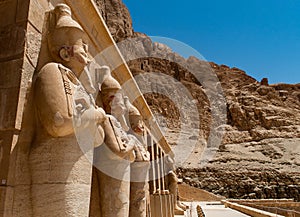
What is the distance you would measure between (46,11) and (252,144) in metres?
53.8

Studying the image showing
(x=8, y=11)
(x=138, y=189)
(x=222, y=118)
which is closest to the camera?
(x=8, y=11)

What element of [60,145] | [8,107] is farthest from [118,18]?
[60,145]

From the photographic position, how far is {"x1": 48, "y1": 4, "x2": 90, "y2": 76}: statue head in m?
2.69

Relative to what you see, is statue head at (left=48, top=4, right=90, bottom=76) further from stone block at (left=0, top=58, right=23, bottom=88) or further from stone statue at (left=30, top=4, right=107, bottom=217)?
stone block at (left=0, top=58, right=23, bottom=88)

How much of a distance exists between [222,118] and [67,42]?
6175 cm

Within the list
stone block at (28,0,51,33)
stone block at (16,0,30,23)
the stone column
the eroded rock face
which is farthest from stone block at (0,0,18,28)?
the eroded rock face

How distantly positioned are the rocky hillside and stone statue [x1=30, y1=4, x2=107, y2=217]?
33643 millimetres

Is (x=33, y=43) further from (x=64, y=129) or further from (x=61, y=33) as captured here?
(x=64, y=129)

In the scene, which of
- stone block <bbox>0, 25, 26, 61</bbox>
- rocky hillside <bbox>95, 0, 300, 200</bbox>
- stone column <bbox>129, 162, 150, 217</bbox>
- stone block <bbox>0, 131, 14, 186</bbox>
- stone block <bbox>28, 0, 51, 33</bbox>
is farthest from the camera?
rocky hillside <bbox>95, 0, 300, 200</bbox>

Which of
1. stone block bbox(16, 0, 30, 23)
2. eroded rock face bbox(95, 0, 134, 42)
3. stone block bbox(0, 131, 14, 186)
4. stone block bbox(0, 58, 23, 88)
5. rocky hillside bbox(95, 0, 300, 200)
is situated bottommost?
stone block bbox(0, 131, 14, 186)

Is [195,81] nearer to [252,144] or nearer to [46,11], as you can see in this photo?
[252,144]

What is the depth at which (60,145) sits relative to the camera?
7.66 feet

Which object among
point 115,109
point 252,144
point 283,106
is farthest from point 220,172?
point 115,109

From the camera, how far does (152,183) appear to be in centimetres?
791
